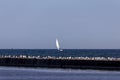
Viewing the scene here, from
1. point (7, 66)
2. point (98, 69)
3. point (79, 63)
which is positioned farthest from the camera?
point (7, 66)

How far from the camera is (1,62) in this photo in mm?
108938

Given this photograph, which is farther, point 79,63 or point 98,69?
point 79,63

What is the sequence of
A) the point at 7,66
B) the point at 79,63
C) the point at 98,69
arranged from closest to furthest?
the point at 98,69, the point at 79,63, the point at 7,66

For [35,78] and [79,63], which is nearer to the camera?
[35,78]

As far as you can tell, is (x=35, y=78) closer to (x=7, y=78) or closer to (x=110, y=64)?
(x=7, y=78)

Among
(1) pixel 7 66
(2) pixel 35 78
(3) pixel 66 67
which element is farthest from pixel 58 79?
(1) pixel 7 66

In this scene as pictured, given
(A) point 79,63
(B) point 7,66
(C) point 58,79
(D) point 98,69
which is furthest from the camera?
(B) point 7,66

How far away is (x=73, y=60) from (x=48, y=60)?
504 cm

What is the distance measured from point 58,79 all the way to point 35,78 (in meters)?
3.31

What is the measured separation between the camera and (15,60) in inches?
4227

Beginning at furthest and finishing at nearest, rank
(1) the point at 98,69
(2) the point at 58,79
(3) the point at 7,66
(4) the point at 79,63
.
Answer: (3) the point at 7,66
(4) the point at 79,63
(1) the point at 98,69
(2) the point at 58,79

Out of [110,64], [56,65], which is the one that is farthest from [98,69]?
[56,65]

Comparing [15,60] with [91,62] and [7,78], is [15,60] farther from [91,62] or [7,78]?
[7,78]

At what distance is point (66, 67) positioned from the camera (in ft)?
324
